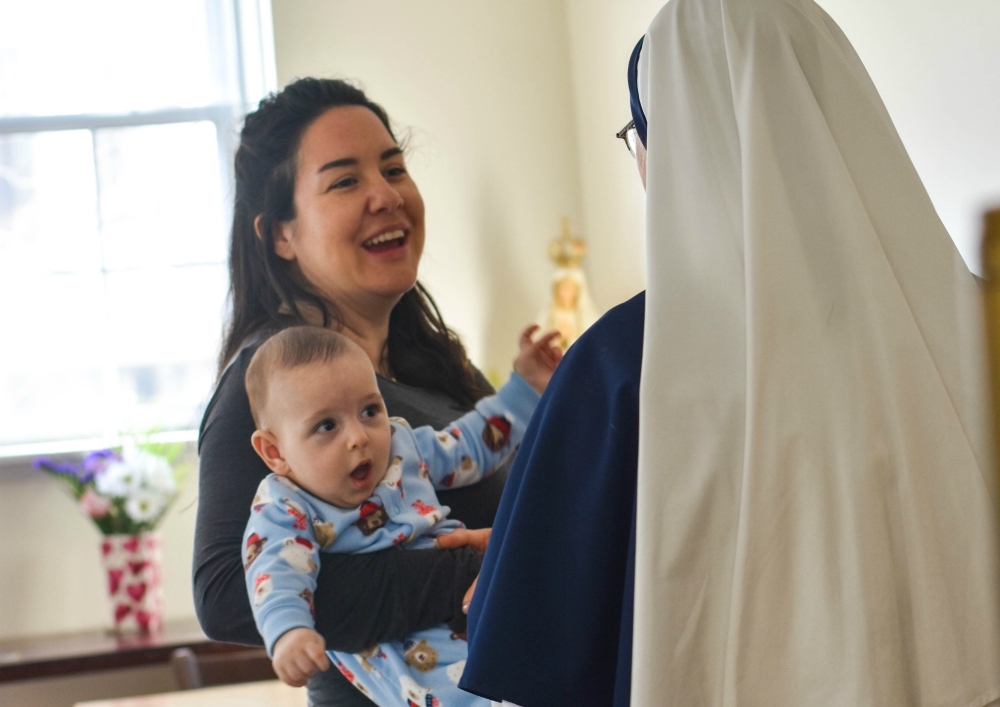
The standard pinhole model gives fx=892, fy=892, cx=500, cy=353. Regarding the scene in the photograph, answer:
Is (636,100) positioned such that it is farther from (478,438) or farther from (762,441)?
(478,438)

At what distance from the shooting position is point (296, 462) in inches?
51.3

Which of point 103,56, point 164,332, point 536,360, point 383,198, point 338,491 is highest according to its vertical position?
point 103,56

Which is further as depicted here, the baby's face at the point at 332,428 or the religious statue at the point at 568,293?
the religious statue at the point at 568,293

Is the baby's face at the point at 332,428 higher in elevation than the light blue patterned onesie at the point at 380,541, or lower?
higher

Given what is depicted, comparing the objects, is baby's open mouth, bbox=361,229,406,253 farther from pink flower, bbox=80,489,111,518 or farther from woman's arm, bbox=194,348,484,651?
pink flower, bbox=80,489,111,518

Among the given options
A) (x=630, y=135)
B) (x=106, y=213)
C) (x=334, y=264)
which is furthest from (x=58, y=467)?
(x=630, y=135)

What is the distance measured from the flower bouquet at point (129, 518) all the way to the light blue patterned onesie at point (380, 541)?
1.80m

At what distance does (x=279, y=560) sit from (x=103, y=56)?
2.76 m

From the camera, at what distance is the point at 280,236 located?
1.56 meters

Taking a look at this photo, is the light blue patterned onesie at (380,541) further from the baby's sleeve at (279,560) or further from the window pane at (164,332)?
the window pane at (164,332)

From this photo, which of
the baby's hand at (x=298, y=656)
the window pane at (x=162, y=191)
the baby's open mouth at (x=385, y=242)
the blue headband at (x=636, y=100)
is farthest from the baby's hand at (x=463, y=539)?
the window pane at (x=162, y=191)

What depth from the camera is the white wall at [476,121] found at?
2768 millimetres

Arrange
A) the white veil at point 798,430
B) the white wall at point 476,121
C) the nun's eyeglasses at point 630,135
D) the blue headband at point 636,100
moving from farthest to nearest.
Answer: the white wall at point 476,121 < the nun's eyeglasses at point 630,135 < the blue headband at point 636,100 < the white veil at point 798,430

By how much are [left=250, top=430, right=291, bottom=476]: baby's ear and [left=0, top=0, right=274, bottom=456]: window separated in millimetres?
2073
